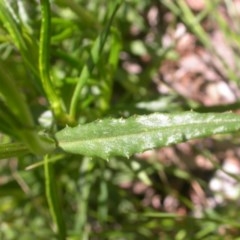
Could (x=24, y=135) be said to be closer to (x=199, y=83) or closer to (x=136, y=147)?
(x=136, y=147)

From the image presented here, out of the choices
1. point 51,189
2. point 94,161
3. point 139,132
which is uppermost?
Answer: point 139,132

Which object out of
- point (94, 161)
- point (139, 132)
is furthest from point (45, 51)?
point (94, 161)

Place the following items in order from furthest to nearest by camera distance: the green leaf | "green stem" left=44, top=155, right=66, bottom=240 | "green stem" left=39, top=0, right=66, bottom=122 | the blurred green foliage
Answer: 1. the blurred green foliage
2. "green stem" left=44, top=155, right=66, bottom=240
3. "green stem" left=39, top=0, right=66, bottom=122
4. the green leaf

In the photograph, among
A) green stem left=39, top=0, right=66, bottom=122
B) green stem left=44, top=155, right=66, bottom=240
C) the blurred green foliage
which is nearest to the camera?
green stem left=39, top=0, right=66, bottom=122

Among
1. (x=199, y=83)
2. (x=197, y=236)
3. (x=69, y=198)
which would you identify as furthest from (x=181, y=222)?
(x=199, y=83)

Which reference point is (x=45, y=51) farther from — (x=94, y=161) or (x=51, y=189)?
(x=94, y=161)

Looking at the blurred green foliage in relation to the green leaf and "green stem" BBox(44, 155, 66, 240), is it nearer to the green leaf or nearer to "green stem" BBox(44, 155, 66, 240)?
"green stem" BBox(44, 155, 66, 240)

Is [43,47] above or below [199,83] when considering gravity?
above

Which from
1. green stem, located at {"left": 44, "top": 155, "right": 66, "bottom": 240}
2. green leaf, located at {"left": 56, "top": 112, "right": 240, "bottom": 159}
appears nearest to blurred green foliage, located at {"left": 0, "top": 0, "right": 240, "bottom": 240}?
green stem, located at {"left": 44, "top": 155, "right": 66, "bottom": 240}
